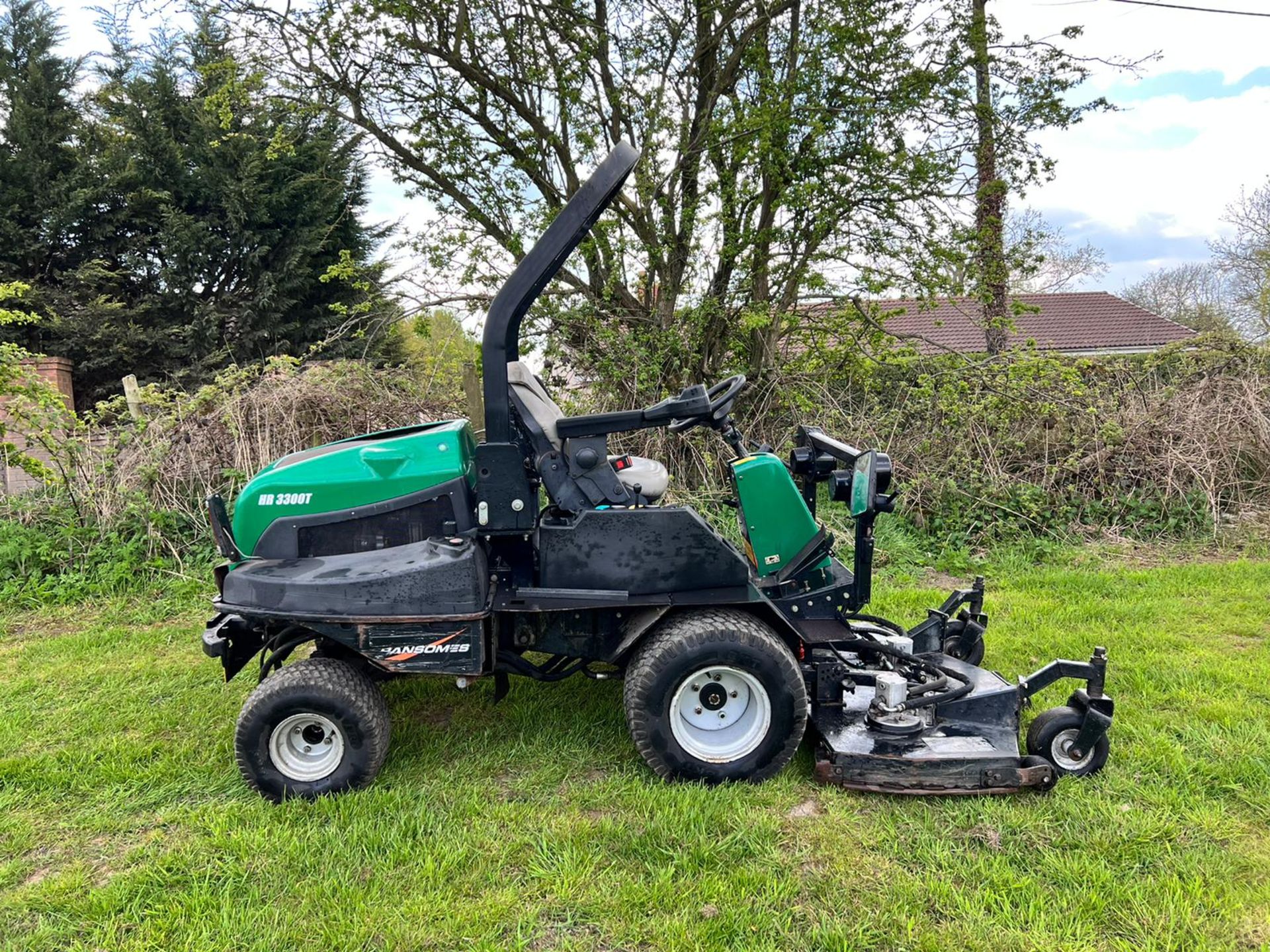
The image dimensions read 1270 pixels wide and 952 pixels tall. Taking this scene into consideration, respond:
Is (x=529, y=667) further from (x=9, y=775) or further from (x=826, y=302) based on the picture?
(x=826, y=302)

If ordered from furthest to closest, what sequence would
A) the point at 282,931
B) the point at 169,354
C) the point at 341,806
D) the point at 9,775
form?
the point at 169,354 < the point at 9,775 < the point at 341,806 < the point at 282,931

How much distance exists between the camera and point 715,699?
120 inches

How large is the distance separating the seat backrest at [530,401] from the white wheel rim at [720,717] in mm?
1119

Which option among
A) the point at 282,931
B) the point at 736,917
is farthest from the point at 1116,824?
the point at 282,931

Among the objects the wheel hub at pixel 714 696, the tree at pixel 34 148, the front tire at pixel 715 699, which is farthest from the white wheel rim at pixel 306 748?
the tree at pixel 34 148

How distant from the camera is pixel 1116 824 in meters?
2.67

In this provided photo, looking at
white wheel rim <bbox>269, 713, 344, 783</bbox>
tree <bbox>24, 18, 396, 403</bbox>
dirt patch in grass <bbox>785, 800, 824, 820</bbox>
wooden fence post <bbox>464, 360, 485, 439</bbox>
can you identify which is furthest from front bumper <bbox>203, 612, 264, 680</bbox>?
tree <bbox>24, 18, 396, 403</bbox>

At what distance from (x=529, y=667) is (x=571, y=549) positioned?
58 centimetres

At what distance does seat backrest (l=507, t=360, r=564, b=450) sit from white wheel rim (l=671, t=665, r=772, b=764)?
112 cm

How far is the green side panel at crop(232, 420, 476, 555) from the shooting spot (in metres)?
3.02

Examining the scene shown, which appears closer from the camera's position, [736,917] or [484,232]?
[736,917]

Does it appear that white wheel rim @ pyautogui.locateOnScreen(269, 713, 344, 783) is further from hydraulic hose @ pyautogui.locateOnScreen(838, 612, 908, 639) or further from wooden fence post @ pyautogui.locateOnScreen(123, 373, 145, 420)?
wooden fence post @ pyautogui.locateOnScreen(123, 373, 145, 420)

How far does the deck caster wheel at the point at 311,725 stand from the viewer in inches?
113

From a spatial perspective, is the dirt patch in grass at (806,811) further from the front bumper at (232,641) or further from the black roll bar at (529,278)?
the front bumper at (232,641)
